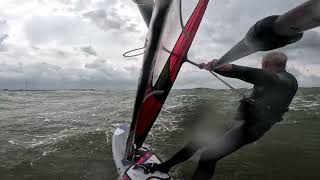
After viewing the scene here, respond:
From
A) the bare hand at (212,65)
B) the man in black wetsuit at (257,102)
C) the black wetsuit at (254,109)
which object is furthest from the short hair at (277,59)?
the bare hand at (212,65)

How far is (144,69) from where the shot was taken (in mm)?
4008

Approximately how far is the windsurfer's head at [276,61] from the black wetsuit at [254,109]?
0.08 m

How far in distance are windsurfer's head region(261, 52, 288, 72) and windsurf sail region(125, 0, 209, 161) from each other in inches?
45.2

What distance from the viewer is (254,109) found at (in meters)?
4.22

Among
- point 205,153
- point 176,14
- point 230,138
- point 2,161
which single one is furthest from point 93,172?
point 176,14

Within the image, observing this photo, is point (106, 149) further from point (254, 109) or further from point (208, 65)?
point (208, 65)

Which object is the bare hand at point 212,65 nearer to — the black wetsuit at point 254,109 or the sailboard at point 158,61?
the black wetsuit at point 254,109

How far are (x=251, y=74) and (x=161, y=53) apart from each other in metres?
1.12

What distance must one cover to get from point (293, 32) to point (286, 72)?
3.05 metres

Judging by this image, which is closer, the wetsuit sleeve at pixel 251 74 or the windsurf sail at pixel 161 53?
the windsurf sail at pixel 161 53

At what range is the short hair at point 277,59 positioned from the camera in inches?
166

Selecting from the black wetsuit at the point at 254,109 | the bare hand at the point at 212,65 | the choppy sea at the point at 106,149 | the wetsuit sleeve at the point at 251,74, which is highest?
the bare hand at the point at 212,65

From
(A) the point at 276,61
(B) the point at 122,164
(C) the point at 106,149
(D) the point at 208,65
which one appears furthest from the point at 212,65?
(C) the point at 106,149

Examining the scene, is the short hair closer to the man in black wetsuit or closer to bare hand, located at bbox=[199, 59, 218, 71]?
the man in black wetsuit
